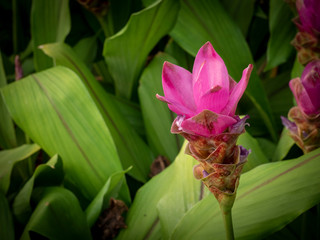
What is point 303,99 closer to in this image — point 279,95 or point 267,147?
point 267,147

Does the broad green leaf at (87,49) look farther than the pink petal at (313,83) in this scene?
Yes

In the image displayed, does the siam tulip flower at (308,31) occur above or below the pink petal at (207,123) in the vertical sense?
below

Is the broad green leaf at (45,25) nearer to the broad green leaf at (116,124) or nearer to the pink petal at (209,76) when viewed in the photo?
the broad green leaf at (116,124)

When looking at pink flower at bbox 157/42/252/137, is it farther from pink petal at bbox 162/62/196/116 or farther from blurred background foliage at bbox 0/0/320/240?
blurred background foliage at bbox 0/0/320/240

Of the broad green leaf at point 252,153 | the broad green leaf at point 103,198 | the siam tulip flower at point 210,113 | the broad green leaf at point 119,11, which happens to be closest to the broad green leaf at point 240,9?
the broad green leaf at point 119,11

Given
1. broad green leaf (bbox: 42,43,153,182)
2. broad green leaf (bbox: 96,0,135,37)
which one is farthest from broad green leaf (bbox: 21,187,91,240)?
broad green leaf (bbox: 96,0,135,37)

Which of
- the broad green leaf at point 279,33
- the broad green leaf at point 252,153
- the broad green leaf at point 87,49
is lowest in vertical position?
the broad green leaf at point 252,153

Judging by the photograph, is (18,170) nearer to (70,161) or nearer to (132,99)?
(70,161)
